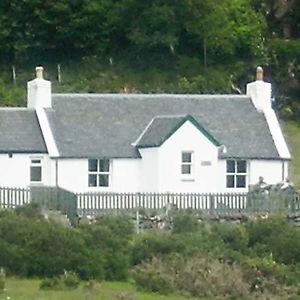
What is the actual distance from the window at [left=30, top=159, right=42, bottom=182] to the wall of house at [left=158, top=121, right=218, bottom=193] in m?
3.99

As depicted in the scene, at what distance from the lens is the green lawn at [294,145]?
72.7 meters

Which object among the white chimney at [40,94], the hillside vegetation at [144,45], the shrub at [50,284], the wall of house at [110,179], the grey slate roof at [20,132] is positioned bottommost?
the shrub at [50,284]

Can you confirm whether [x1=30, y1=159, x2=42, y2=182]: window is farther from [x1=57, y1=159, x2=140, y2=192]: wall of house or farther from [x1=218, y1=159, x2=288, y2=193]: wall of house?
[x1=218, y1=159, x2=288, y2=193]: wall of house

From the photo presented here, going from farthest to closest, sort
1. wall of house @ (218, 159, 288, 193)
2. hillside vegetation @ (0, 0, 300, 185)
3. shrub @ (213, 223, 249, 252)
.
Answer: hillside vegetation @ (0, 0, 300, 185) < wall of house @ (218, 159, 288, 193) < shrub @ (213, 223, 249, 252)

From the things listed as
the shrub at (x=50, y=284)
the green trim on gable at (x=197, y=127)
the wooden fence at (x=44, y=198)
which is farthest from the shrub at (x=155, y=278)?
the green trim on gable at (x=197, y=127)

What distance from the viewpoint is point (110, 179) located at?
6650 centimetres

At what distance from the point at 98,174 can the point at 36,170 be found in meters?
2.10

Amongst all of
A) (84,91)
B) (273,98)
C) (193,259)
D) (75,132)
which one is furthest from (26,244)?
(273,98)

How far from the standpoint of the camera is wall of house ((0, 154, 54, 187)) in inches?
2579

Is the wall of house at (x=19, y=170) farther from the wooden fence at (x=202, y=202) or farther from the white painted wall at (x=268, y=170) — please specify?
the white painted wall at (x=268, y=170)

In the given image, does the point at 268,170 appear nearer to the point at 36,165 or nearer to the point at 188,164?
the point at 188,164

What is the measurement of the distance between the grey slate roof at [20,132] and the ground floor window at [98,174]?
1.72 meters

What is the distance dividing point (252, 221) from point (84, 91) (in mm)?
24165

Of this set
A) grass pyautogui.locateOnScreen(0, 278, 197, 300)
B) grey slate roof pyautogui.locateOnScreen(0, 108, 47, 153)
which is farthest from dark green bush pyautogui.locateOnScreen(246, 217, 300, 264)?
grey slate roof pyautogui.locateOnScreen(0, 108, 47, 153)
